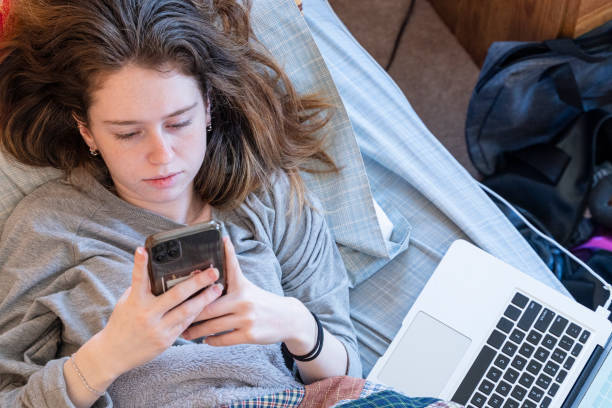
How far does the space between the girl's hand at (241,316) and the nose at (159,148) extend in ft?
0.70

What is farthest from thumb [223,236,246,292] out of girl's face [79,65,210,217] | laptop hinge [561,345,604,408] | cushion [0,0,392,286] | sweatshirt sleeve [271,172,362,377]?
laptop hinge [561,345,604,408]

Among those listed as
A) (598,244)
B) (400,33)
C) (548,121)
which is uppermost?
(400,33)

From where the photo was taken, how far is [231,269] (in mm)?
857

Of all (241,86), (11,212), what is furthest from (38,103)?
(241,86)

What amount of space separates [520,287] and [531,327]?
0.25 feet

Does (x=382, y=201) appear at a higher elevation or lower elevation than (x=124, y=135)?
higher

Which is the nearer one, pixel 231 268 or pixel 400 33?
pixel 231 268

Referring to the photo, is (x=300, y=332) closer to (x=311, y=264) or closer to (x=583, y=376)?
(x=311, y=264)

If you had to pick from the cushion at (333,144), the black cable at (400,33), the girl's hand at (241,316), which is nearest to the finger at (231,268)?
the girl's hand at (241,316)

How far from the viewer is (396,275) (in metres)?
1.35

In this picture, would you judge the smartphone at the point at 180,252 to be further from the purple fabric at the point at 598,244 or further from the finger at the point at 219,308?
the purple fabric at the point at 598,244

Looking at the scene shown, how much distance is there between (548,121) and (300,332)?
0.91 m

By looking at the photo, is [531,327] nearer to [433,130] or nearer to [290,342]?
[290,342]

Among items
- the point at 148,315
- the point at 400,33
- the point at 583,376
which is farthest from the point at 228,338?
the point at 400,33
